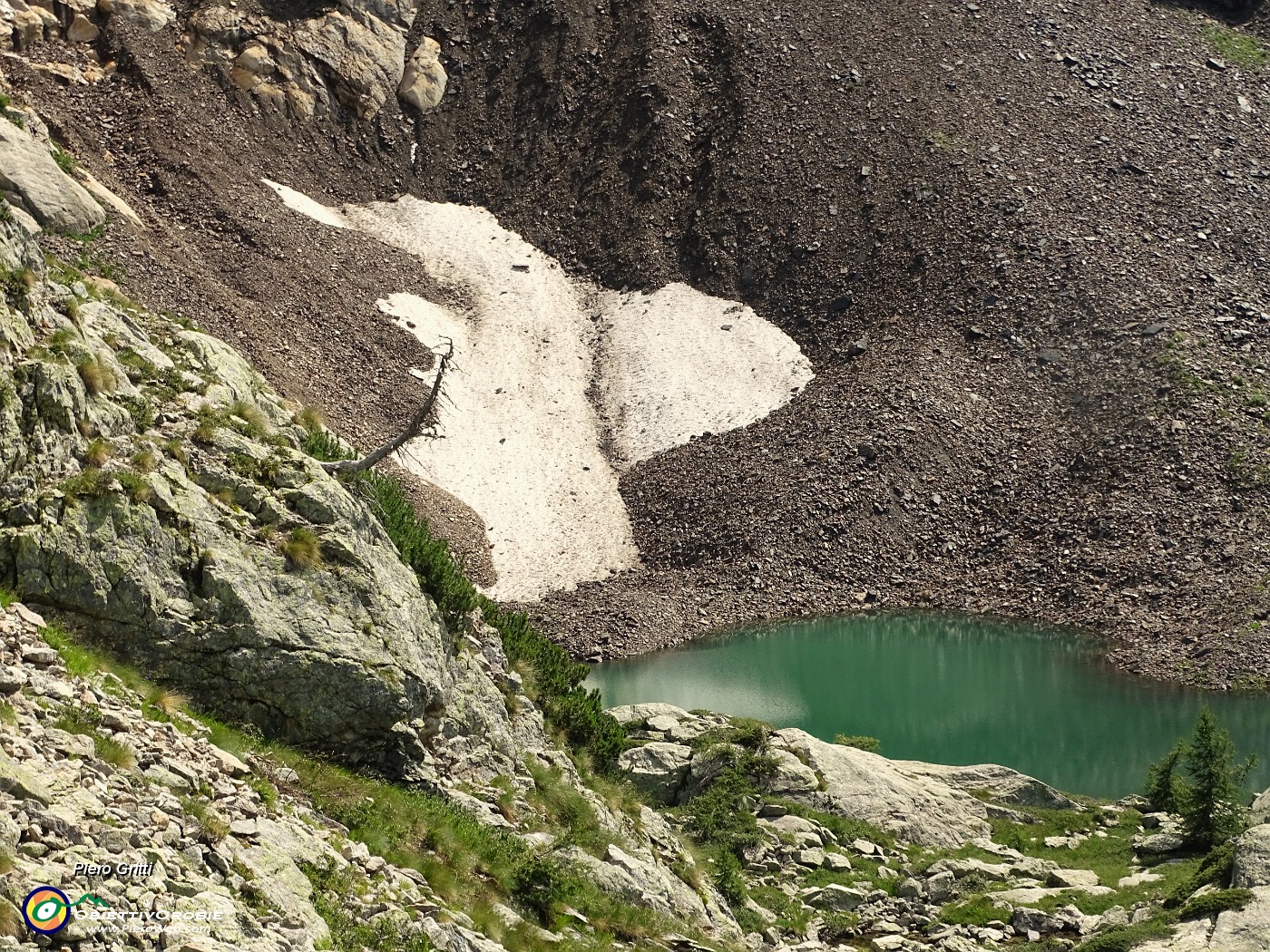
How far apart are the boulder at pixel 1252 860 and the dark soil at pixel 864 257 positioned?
2890cm

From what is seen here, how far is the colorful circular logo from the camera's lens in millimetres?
9539

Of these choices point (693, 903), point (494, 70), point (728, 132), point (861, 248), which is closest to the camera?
point (693, 903)

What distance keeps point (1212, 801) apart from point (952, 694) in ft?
67.7

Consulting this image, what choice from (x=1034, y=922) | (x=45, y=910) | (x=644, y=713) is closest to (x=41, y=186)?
(x=644, y=713)

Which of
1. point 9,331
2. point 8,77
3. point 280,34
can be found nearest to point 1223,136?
point 280,34

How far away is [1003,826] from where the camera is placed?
33.3 m

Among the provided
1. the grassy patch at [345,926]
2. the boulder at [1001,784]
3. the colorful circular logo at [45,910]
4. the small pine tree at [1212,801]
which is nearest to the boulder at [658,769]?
the boulder at [1001,784]

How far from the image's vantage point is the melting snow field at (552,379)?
6238 centimetres

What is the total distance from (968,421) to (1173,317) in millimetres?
11828

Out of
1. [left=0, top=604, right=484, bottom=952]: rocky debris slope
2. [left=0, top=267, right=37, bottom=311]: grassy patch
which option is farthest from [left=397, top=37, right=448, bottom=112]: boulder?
[left=0, top=604, right=484, bottom=952]: rocky debris slope

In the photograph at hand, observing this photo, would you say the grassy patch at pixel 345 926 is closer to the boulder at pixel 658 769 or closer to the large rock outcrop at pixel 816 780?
the large rock outcrop at pixel 816 780

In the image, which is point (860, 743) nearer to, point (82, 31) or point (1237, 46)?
point (82, 31)

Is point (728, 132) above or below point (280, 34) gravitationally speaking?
above

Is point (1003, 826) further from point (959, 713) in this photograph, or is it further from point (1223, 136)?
point (1223, 136)
